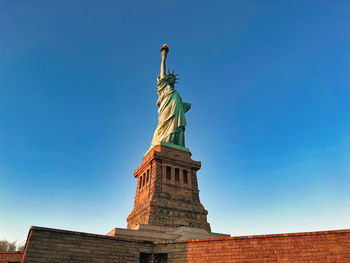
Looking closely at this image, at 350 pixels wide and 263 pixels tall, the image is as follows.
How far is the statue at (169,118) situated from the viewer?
34.4 meters

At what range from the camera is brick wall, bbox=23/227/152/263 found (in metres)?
14.2

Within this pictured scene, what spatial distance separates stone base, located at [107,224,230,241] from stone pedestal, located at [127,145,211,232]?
7.73 ft

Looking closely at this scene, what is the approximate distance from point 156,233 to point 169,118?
17.3 meters

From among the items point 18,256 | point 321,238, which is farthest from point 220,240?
point 18,256

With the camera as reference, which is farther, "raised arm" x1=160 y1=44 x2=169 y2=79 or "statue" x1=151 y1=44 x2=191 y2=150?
"raised arm" x1=160 y1=44 x2=169 y2=79

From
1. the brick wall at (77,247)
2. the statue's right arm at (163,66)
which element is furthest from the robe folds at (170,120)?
the brick wall at (77,247)

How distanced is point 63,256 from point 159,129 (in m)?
22.5

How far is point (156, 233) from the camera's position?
2102 cm

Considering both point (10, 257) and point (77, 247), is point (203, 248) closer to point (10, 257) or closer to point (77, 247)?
point (77, 247)

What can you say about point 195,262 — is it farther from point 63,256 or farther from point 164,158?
point 164,158

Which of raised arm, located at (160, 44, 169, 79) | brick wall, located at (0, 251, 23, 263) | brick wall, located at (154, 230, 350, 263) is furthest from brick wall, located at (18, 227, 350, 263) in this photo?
raised arm, located at (160, 44, 169, 79)

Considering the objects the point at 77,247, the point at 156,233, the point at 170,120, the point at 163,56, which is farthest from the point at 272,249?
the point at 163,56

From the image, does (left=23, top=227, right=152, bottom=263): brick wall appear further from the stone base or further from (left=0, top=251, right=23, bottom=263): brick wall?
(left=0, top=251, right=23, bottom=263): brick wall

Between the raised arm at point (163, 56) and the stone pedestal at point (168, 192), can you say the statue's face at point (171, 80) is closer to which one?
the raised arm at point (163, 56)
